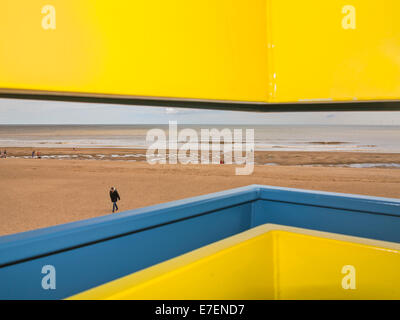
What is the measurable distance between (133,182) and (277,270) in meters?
11.0

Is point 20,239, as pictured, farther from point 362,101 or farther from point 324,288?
point 362,101

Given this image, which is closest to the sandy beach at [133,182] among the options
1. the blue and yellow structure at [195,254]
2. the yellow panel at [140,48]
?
the blue and yellow structure at [195,254]

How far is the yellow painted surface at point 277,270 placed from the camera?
3.79 feet

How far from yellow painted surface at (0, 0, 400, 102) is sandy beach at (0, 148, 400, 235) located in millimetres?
6185

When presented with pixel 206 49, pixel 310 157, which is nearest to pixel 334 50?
pixel 206 49

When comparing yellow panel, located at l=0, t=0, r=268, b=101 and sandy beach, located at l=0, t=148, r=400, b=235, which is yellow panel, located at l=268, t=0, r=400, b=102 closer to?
yellow panel, located at l=0, t=0, r=268, b=101

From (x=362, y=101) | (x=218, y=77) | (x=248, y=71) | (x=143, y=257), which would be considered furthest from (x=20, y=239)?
(x=362, y=101)

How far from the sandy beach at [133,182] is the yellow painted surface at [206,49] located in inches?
243

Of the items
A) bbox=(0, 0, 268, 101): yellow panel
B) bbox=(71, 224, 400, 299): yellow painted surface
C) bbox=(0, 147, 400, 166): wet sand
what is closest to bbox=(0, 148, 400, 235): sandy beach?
bbox=(0, 147, 400, 166): wet sand

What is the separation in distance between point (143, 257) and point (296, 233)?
2.61ft

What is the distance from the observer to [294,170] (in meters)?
14.6

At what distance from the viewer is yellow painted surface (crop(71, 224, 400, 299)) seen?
1.15m

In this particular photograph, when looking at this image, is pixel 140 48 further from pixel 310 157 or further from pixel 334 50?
pixel 310 157

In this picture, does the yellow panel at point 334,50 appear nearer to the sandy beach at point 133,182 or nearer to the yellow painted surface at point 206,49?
the yellow painted surface at point 206,49
